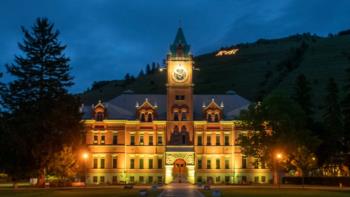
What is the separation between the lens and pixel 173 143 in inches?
4131

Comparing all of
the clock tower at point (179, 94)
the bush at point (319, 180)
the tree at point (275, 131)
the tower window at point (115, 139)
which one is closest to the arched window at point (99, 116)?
the tower window at point (115, 139)

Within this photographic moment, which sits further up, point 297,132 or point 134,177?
point 297,132

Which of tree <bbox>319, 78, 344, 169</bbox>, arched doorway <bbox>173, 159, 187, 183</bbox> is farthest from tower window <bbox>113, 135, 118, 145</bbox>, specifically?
tree <bbox>319, 78, 344, 169</bbox>

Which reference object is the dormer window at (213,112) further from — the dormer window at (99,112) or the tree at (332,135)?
the dormer window at (99,112)

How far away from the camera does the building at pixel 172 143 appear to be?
340 ft

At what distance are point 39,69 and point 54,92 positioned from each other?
14.1 feet

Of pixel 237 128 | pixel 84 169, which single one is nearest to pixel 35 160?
pixel 84 169

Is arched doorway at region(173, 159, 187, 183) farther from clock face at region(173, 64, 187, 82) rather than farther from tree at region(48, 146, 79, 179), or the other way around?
tree at region(48, 146, 79, 179)

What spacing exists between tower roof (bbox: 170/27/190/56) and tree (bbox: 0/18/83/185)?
93.0ft

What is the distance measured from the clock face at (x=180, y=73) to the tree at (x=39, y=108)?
26.9 metres

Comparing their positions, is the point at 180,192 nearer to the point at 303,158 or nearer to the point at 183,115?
the point at 303,158

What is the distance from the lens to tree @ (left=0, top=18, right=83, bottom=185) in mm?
76188

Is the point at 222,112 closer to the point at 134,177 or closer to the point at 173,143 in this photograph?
the point at 173,143

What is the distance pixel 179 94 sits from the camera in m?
107
